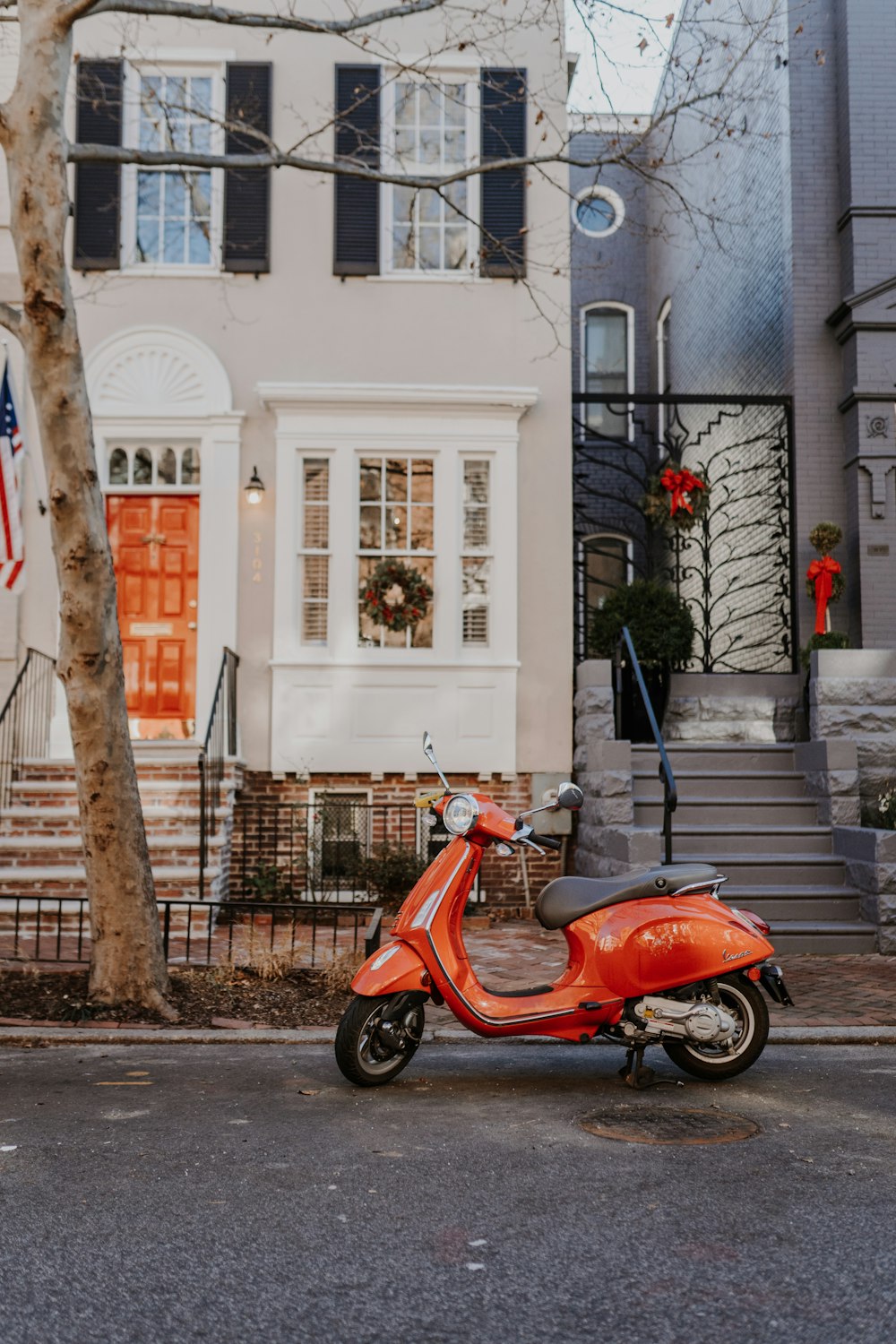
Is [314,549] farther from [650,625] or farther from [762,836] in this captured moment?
[762,836]

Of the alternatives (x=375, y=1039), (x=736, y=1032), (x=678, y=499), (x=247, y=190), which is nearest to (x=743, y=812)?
(x=678, y=499)

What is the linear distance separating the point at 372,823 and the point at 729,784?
3.27 metres

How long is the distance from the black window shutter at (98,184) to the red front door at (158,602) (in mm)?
2353

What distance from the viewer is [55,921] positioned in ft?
31.0

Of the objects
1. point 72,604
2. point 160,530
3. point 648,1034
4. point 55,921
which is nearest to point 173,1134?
point 648,1034

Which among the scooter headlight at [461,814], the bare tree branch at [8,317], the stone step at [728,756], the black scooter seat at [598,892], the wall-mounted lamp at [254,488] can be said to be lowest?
the black scooter seat at [598,892]

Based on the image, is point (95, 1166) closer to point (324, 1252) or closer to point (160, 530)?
point (324, 1252)

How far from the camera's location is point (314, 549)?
11.9 metres

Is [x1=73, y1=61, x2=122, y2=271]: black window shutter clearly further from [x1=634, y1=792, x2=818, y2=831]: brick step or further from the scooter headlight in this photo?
the scooter headlight

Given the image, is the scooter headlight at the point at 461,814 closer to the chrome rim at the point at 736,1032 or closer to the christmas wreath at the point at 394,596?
the chrome rim at the point at 736,1032

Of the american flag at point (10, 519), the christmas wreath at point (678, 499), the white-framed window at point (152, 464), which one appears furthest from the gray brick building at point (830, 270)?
the american flag at point (10, 519)

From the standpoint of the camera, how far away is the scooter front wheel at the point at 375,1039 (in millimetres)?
4953

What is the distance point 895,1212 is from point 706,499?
9.89 m

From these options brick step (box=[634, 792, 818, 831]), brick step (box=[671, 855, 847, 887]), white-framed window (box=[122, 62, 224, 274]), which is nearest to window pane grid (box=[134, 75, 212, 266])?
white-framed window (box=[122, 62, 224, 274])
